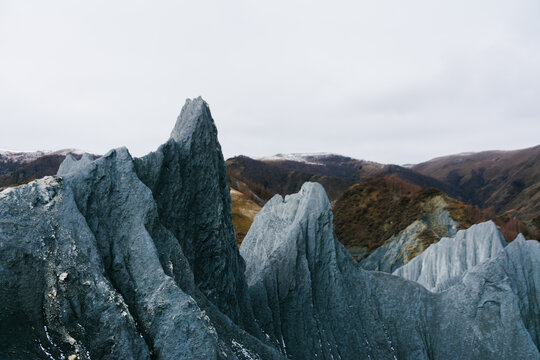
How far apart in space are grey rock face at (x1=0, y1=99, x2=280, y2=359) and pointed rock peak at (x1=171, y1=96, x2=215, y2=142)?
351cm

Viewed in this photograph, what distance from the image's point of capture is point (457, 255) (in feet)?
108

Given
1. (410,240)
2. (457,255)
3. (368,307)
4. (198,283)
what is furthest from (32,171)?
(368,307)

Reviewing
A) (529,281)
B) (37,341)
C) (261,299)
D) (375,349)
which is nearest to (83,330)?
(37,341)

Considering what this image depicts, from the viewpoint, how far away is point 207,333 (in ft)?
28.3

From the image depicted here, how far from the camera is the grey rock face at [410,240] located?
4744cm

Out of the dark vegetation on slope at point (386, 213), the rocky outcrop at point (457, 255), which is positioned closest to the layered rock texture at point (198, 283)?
the rocky outcrop at point (457, 255)

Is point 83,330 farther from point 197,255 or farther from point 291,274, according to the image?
point 291,274

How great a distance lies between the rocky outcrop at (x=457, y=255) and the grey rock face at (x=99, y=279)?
87.5 feet

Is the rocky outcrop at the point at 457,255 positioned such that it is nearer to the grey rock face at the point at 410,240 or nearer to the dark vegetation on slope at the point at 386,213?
the grey rock face at the point at 410,240

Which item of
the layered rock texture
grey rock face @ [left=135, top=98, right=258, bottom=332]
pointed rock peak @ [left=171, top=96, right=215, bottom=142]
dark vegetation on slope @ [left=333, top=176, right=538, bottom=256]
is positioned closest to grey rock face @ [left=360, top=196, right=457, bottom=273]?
dark vegetation on slope @ [left=333, top=176, right=538, bottom=256]

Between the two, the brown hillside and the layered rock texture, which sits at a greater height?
the layered rock texture

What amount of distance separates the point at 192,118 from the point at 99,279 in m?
8.67

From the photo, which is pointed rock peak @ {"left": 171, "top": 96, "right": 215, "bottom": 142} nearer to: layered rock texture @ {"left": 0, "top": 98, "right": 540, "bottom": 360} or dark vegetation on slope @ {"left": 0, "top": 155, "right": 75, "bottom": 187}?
layered rock texture @ {"left": 0, "top": 98, "right": 540, "bottom": 360}

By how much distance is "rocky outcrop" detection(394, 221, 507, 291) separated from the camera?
102 feet
